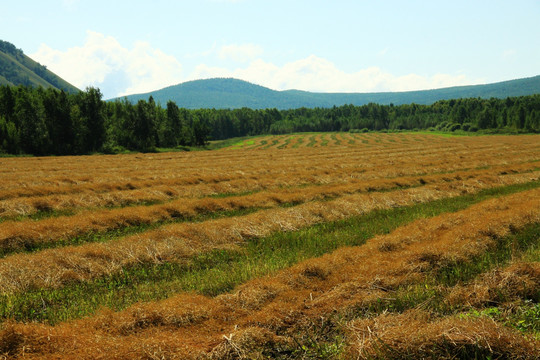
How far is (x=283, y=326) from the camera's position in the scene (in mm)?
5449

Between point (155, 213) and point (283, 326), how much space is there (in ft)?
34.1

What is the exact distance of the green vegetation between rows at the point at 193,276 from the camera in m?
6.69

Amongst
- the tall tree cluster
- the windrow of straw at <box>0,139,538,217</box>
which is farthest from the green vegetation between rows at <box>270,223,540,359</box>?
the tall tree cluster

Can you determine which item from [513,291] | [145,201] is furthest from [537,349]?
[145,201]

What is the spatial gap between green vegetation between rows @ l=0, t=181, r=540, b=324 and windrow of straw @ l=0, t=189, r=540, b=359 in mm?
1129

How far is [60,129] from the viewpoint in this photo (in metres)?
62.9

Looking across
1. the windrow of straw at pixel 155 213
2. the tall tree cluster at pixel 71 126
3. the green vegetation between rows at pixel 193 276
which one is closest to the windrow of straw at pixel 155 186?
the windrow of straw at pixel 155 213

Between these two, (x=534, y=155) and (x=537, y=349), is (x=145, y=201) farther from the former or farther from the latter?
(x=534, y=155)

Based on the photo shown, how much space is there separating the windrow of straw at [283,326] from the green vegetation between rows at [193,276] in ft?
3.70

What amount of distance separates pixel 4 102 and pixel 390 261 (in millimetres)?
85521

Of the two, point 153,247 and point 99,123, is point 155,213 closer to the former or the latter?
point 153,247

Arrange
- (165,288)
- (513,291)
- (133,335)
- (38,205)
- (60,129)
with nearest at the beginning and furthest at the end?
(133,335) → (513,291) → (165,288) → (38,205) → (60,129)

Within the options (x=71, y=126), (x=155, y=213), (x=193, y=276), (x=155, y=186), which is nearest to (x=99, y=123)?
(x=71, y=126)

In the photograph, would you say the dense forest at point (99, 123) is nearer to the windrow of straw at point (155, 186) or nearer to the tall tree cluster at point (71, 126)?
the tall tree cluster at point (71, 126)
